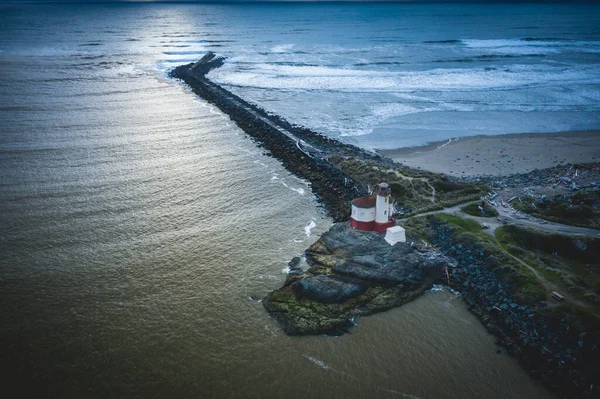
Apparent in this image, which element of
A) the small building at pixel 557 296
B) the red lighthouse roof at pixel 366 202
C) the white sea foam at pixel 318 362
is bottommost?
the white sea foam at pixel 318 362

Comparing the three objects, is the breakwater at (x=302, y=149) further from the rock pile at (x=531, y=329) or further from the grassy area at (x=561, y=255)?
the grassy area at (x=561, y=255)

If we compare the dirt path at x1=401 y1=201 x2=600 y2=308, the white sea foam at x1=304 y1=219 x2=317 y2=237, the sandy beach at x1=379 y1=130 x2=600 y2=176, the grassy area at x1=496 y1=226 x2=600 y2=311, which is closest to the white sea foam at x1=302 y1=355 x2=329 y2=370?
the white sea foam at x1=304 y1=219 x2=317 y2=237

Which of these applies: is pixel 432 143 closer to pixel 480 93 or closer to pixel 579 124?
pixel 579 124

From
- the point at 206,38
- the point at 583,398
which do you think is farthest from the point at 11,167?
the point at 206,38

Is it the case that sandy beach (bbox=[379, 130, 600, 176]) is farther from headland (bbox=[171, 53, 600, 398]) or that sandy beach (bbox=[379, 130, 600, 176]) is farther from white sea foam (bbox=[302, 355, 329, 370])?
white sea foam (bbox=[302, 355, 329, 370])

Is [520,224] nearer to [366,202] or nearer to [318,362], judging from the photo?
[366,202]

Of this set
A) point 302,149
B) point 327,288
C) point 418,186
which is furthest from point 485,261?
point 302,149

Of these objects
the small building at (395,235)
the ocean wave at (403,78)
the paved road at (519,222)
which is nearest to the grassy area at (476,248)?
the paved road at (519,222)
